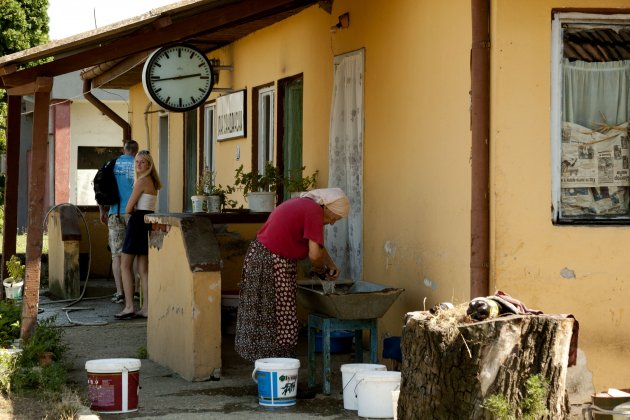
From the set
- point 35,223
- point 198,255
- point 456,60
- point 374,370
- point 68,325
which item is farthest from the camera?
point 68,325

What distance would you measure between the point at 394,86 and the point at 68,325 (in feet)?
16.3

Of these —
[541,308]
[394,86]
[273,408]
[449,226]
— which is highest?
[394,86]

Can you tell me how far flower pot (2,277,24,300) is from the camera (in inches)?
507

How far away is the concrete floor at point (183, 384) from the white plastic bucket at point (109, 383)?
0.25 ft

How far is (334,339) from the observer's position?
29.6ft

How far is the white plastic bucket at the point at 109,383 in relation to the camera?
7559 mm

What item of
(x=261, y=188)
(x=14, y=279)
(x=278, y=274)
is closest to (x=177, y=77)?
(x=261, y=188)

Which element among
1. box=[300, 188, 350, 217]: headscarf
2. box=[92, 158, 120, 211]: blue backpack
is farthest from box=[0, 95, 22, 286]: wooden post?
box=[300, 188, 350, 217]: headscarf

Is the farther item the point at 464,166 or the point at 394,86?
the point at 394,86

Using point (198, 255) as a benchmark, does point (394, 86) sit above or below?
above

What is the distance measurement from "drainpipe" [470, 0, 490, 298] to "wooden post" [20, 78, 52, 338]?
3961 mm

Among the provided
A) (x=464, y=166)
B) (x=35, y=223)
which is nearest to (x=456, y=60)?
(x=464, y=166)

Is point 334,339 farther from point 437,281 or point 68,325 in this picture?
point 68,325

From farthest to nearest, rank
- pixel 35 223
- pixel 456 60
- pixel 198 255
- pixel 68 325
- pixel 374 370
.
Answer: pixel 68 325, pixel 35 223, pixel 198 255, pixel 456 60, pixel 374 370
